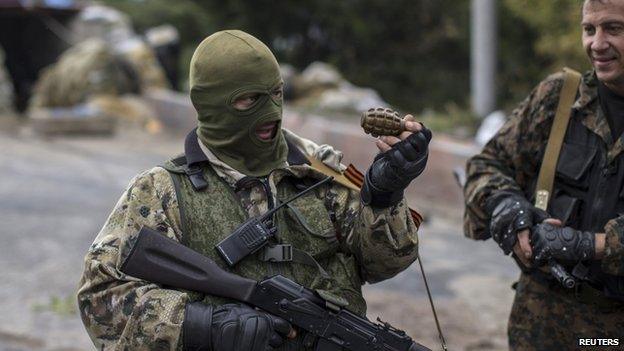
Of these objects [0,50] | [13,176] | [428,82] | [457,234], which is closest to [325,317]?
[457,234]

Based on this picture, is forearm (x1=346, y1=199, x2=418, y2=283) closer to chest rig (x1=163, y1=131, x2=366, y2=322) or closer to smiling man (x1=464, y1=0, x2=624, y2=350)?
chest rig (x1=163, y1=131, x2=366, y2=322)

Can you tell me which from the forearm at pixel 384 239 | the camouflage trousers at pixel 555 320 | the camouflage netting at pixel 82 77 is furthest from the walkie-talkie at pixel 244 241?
the camouflage netting at pixel 82 77

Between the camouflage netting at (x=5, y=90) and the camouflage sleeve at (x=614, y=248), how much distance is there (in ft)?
48.7

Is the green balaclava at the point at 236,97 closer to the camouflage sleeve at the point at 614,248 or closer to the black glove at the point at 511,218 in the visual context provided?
the black glove at the point at 511,218

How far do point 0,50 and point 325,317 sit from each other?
1564 cm

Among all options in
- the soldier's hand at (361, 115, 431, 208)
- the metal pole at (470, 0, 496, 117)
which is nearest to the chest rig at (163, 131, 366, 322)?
the soldier's hand at (361, 115, 431, 208)

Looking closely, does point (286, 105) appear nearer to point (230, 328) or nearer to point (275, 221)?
point (275, 221)

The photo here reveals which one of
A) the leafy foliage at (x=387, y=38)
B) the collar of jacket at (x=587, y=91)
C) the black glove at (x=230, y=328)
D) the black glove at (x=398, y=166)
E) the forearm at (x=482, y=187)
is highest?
the leafy foliage at (x=387, y=38)

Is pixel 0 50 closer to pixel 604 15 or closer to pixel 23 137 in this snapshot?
pixel 23 137

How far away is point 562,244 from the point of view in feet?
10.1

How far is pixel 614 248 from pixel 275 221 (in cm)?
108

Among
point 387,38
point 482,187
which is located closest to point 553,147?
point 482,187

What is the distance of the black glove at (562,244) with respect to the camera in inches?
121

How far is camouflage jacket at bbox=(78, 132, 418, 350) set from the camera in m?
2.59
